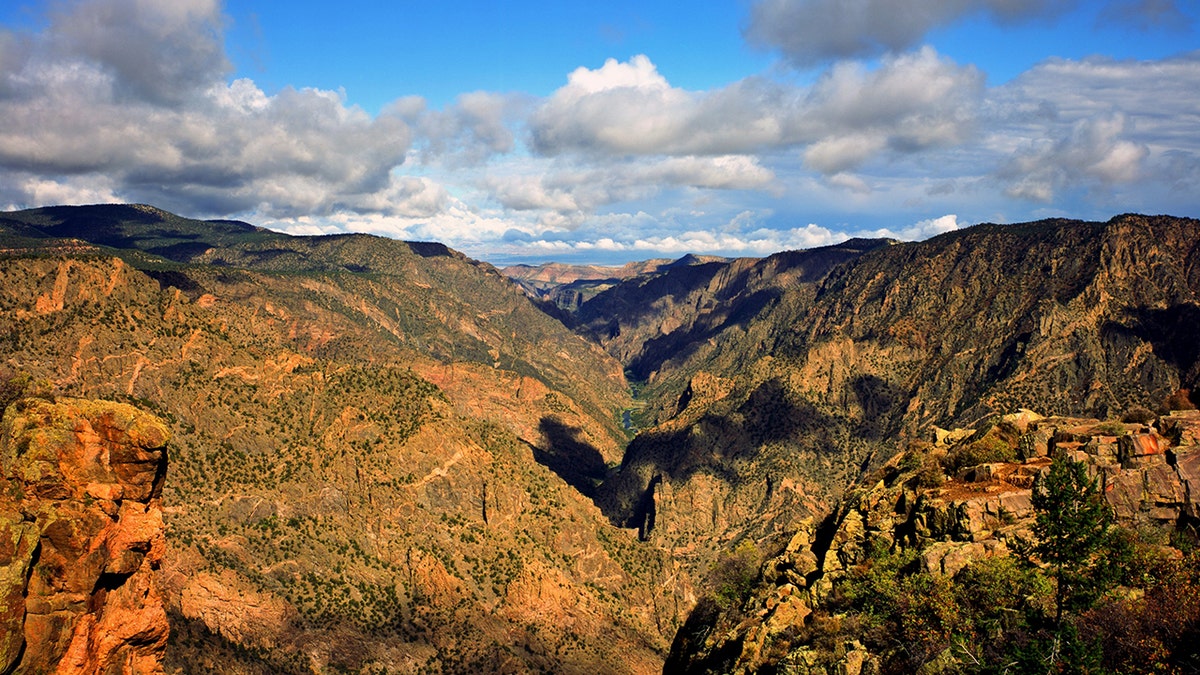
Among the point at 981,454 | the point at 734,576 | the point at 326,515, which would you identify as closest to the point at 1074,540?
the point at 981,454

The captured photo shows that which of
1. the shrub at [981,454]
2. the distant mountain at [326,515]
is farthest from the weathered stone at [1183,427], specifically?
the distant mountain at [326,515]

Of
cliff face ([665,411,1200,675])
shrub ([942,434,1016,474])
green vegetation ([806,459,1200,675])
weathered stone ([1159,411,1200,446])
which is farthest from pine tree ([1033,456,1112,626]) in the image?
shrub ([942,434,1016,474])

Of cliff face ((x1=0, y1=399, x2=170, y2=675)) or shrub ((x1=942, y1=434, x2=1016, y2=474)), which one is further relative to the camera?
A: shrub ((x1=942, y1=434, x2=1016, y2=474))

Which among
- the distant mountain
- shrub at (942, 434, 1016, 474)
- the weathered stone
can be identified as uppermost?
the weathered stone

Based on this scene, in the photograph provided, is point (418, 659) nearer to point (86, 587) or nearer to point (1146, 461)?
point (86, 587)

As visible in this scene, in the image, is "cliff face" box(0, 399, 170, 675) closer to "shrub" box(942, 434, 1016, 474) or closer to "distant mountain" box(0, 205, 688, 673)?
"distant mountain" box(0, 205, 688, 673)

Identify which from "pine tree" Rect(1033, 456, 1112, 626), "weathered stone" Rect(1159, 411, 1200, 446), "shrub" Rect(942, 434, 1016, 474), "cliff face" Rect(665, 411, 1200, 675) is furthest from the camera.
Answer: "shrub" Rect(942, 434, 1016, 474)

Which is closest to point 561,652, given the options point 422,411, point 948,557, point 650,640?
point 650,640

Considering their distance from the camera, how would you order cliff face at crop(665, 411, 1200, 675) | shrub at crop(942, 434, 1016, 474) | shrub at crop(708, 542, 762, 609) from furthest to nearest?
1. shrub at crop(708, 542, 762, 609)
2. shrub at crop(942, 434, 1016, 474)
3. cliff face at crop(665, 411, 1200, 675)

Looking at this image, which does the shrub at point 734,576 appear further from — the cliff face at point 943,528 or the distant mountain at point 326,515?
the distant mountain at point 326,515

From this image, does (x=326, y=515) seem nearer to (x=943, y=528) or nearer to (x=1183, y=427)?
(x=943, y=528)

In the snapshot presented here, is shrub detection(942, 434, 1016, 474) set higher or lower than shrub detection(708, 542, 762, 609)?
higher
